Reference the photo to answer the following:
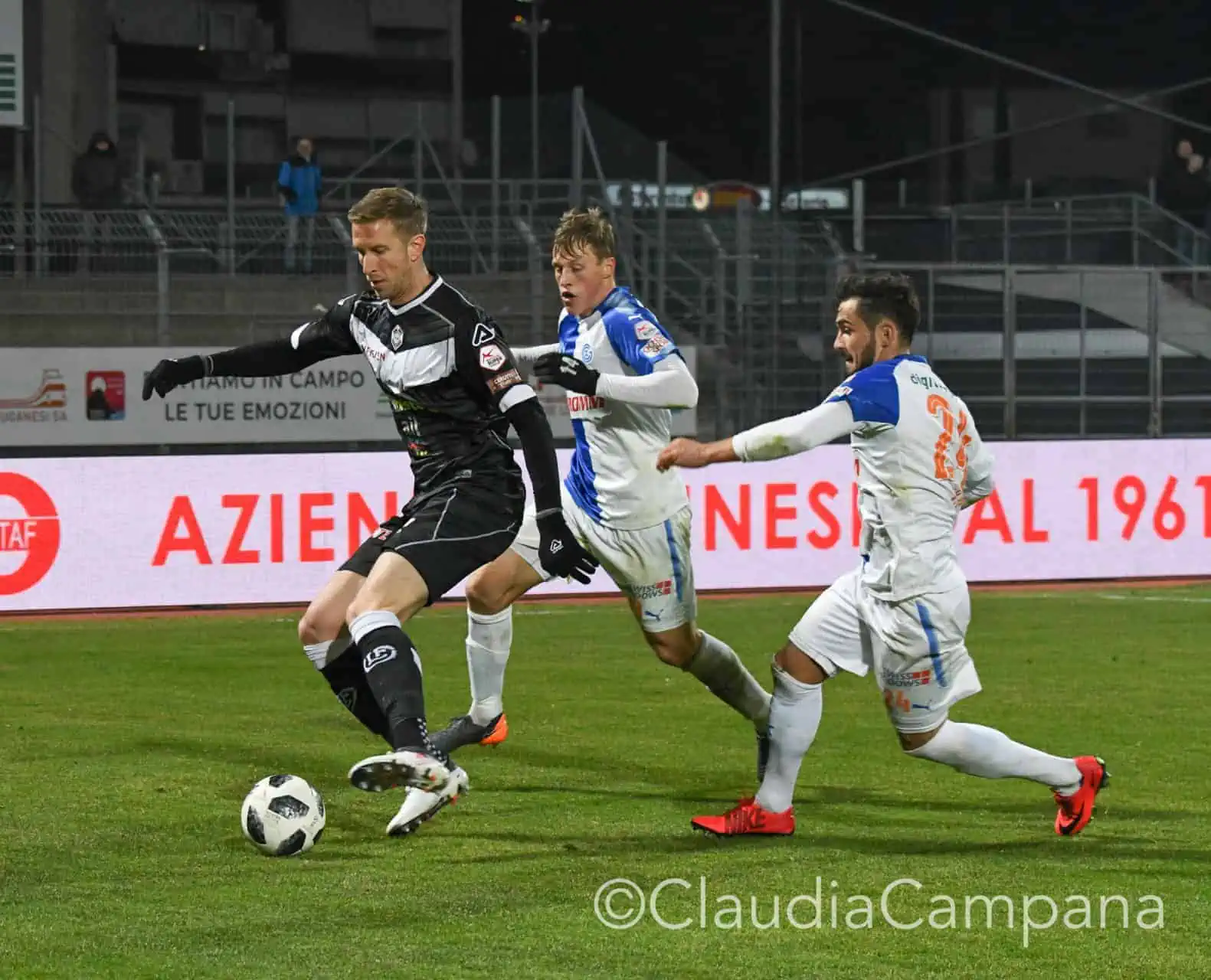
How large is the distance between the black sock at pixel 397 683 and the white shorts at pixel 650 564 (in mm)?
1435

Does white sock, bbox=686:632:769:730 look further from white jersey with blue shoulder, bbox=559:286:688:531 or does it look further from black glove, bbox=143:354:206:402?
black glove, bbox=143:354:206:402

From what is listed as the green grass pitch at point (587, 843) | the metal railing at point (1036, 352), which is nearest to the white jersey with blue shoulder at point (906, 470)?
the green grass pitch at point (587, 843)

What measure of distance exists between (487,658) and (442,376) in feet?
5.83

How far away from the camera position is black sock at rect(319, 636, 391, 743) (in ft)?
21.9

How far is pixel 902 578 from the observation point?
20.7 ft

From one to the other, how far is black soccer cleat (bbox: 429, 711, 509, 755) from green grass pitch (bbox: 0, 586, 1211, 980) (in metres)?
0.13

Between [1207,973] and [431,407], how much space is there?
10.3 feet

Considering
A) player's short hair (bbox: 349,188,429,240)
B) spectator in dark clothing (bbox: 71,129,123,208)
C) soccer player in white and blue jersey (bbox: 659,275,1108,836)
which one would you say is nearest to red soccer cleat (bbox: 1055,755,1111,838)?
soccer player in white and blue jersey (bbox: 659,275,1108,836)

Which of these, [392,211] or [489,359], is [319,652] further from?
[392,211]

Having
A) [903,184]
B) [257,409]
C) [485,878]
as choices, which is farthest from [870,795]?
[903,184]

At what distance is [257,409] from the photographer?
59.7 ft

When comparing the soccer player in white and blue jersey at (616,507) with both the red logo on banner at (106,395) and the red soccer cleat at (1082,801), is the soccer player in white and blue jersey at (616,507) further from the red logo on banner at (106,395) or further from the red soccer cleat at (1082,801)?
the red logo on banner at (106,395)

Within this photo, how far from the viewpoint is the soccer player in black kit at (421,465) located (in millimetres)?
6438

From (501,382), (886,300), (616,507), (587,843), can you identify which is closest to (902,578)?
(886,300)
